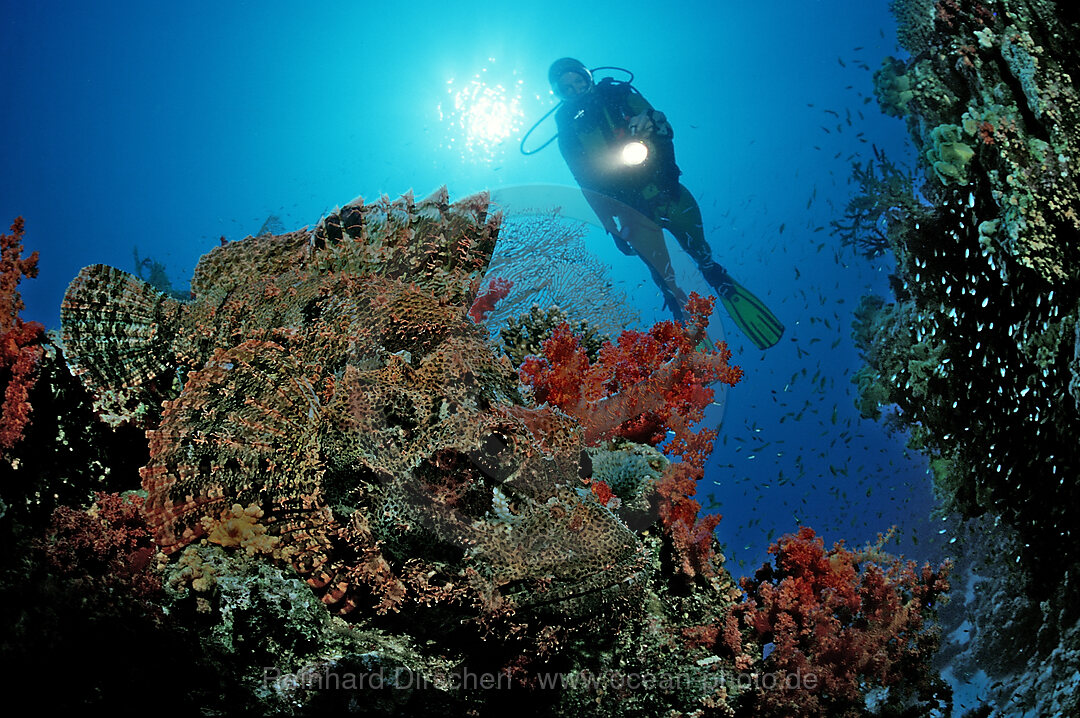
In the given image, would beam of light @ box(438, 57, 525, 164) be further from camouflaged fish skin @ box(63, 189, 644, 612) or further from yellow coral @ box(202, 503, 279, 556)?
yellow coral @ box(202, 503, 279, 556)

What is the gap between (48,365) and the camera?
3.03 meters

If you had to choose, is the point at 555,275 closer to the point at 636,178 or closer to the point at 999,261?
the point at 999,261

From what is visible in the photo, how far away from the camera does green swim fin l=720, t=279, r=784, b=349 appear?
29.0 ft

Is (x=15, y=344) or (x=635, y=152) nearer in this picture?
(x=15, y=344)

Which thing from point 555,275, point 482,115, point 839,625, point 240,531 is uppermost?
point 482,115

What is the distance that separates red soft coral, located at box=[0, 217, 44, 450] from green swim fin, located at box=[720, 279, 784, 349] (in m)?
8.74

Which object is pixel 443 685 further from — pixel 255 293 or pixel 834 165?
pixel 834 165

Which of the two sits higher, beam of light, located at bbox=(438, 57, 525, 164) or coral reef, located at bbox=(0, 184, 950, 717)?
beam of light, located at bbox=(438, 57, 525, 164)

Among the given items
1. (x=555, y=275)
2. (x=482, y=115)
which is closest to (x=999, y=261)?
(x=555, y=275)

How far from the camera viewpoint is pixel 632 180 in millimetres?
9008

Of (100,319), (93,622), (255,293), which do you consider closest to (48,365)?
(100,319)

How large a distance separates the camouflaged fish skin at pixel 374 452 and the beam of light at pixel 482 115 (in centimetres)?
1071

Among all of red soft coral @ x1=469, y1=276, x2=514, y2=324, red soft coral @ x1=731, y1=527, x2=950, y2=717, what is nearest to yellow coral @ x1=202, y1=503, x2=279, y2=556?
red soft coral @ x1=469, y1=276, x2=514, y2=324

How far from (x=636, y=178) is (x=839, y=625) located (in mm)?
7249
